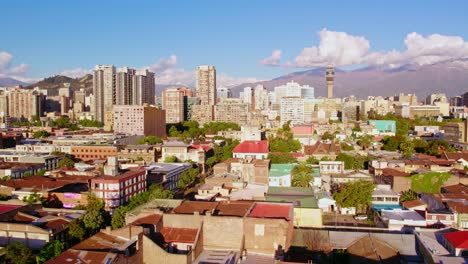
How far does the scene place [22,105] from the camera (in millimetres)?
74438

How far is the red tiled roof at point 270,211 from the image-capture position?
42.3 ft

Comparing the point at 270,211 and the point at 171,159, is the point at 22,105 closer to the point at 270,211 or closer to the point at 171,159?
the point at 171,159

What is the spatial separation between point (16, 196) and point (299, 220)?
38.5ft

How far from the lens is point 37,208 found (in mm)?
16484

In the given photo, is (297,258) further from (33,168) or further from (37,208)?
(33,168)

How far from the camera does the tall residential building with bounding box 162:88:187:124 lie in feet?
221

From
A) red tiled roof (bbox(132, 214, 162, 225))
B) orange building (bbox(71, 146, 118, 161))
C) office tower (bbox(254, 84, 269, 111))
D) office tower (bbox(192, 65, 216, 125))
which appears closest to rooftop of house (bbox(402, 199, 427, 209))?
red tiled roof (bbox(132, 214, 162, 225))

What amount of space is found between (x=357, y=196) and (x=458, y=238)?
22.5 feet

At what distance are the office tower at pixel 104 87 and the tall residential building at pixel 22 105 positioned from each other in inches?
631

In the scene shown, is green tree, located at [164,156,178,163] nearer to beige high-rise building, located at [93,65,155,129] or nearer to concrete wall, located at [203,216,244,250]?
concrete wall, located at [203,216,244,250]

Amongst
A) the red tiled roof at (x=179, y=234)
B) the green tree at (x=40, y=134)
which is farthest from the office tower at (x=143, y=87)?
the red tiled roof at (x=179, y=234)

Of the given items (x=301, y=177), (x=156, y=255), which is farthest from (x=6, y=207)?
(x=301, y=177)

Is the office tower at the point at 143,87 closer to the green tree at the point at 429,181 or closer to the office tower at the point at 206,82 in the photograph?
the office tower at the point at 206,82

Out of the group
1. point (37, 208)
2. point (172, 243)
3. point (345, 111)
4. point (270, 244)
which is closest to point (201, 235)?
point (172, 243)
